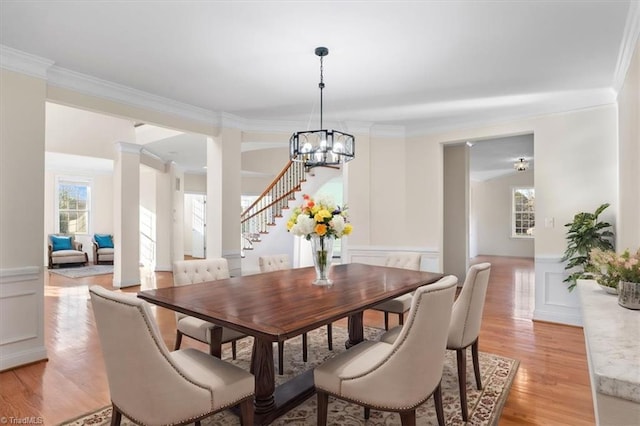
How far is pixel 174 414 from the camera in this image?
1.52m

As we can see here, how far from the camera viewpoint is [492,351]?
11.1 ft

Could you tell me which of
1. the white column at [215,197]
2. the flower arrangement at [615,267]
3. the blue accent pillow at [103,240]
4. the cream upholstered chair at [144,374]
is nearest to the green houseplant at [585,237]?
the flower arrangement at [615,267]

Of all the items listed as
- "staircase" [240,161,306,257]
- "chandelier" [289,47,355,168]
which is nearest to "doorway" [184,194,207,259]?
"staircase" [240,161,306,257]

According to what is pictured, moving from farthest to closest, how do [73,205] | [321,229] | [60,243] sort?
[73,205] < [60,243] < [321,229]

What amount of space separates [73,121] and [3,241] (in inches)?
168

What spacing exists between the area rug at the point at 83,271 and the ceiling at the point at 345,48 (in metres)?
5.39

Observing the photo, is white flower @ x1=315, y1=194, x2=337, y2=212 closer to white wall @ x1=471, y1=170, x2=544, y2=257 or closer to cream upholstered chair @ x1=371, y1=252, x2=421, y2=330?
cream upholstered chair @ x1=371, y1=252, x2=421, y2=330

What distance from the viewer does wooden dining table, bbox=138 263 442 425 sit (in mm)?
1762

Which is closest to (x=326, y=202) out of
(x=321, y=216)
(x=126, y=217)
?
(x=321, y=216)

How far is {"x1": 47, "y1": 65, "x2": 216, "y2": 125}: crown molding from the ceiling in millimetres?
86

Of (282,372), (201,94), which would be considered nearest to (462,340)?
(282,372)

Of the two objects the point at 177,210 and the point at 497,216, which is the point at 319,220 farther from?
the point at 497,216

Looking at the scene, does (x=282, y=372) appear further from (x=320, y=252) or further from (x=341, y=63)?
(x=341, y=63)

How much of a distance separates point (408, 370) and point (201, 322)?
1704mm
